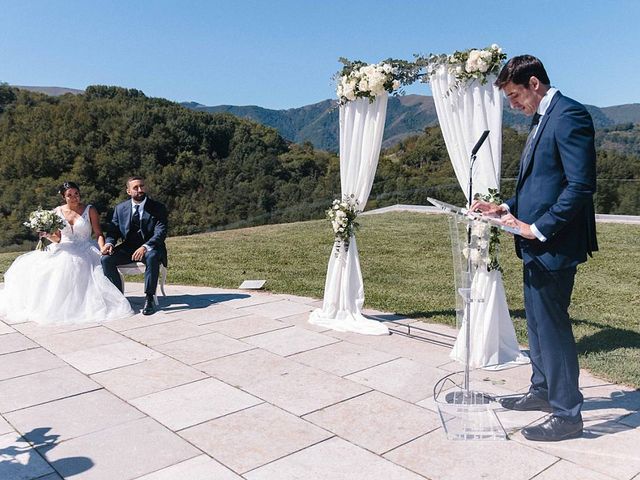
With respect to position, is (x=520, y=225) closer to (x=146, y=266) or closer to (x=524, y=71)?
(x=524, y=71)

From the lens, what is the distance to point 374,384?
438 cm

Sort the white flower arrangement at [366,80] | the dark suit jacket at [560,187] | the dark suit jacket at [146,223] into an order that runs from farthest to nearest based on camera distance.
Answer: the dark suit jacket at [146,223], the white flower arrangement at [366,80], the dark suit jacket at [560,187]

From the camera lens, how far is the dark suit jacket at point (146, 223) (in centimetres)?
717

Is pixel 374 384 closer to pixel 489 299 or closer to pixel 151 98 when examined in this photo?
pixel 489 299

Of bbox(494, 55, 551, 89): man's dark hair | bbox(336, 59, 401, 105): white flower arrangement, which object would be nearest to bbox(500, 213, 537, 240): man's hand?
bbox(494, 55, 551, 89): man's dark hair

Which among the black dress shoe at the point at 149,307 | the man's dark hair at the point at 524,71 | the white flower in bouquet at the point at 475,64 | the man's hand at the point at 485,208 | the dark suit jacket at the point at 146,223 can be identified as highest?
the white flower in bouquet at the point at 475,64

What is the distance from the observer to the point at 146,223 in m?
7.20

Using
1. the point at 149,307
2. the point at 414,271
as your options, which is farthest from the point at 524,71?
the point at 414,271

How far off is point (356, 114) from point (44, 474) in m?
4.33

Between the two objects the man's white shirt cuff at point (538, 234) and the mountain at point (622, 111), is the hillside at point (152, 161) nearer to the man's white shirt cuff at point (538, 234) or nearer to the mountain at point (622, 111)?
the man's white shirt cuff at point (538, 234)

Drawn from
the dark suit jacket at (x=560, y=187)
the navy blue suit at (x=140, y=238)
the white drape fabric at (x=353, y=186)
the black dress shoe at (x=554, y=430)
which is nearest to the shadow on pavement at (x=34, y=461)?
the black dress shoe at (x=554, y=430)

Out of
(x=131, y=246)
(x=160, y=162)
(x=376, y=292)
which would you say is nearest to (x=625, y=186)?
(x=376, y=292)

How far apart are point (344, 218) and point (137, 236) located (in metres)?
2.79

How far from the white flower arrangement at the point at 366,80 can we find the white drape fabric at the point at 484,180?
0.80m
